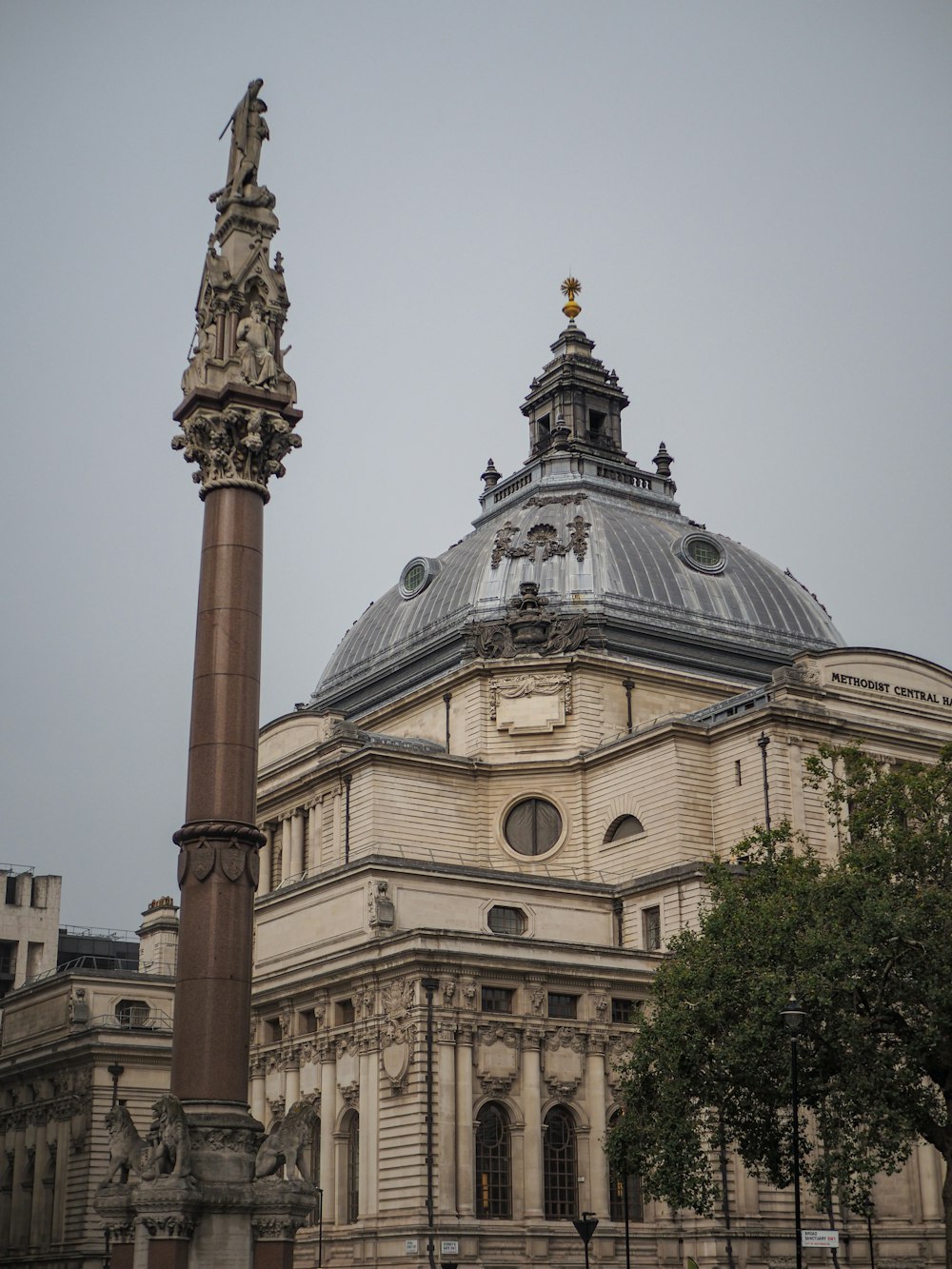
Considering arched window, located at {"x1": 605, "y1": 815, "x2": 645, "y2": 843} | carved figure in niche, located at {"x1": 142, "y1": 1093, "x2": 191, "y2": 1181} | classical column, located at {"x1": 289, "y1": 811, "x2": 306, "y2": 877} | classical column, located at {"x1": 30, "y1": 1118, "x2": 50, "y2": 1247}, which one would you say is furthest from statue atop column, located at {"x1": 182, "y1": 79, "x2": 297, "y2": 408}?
classical column, located at {"x1": 30, "y1": 1118, "x2": 50, "y2": 1247}

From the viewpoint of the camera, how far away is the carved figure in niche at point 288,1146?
101 feet

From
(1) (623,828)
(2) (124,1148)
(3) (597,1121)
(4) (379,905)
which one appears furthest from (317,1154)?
(2) (124,1148)

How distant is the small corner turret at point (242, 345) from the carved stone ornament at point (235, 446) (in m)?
0.02

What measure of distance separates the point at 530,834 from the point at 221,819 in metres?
48.4

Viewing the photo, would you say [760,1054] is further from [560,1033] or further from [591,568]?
[591,568]

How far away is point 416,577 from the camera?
93.4 metres

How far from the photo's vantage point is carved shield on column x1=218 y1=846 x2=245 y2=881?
31688 mm

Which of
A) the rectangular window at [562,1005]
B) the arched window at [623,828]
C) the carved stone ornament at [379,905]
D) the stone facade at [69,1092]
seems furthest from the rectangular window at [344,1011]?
the arched window at [623,828]

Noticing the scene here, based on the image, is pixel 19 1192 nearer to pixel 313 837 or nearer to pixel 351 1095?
pixel 313 837

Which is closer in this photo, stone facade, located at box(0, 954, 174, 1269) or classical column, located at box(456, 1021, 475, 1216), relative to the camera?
classical column, located at box(456, 1021, 475, 1216)

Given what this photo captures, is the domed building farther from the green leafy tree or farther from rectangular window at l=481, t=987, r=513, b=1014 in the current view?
the green leafy tree

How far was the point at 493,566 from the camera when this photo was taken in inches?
3440

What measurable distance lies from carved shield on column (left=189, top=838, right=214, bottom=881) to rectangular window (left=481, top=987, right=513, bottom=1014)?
31668 millimetres

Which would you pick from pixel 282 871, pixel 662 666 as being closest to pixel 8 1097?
pixel 282 871
